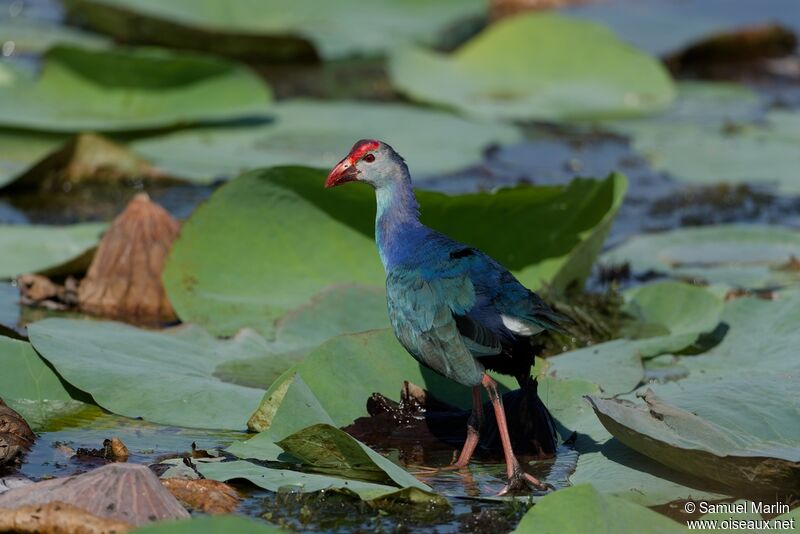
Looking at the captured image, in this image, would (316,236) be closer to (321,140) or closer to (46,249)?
(46,249)

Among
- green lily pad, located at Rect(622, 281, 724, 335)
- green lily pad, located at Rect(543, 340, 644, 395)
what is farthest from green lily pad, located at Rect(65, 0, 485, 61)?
green lily pad, located at Rect(543, 340, 644, 395)

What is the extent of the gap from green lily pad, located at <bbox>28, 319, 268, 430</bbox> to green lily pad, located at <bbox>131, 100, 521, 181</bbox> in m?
2.49

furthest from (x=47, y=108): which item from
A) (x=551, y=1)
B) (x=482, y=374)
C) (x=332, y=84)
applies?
(x=551, y=1)

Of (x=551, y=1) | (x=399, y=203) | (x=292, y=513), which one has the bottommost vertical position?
(x=292, y=513)

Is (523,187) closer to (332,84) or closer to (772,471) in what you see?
(772,471)

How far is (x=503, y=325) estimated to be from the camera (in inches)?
141

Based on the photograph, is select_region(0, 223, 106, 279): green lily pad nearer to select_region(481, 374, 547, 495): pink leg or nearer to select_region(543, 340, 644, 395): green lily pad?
select_region(543, 340, 644, 395): green lily pad

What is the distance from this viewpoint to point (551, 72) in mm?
9242

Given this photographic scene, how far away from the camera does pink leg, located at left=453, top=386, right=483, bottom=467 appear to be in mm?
3740

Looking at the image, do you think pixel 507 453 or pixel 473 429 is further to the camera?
pixel 473 429

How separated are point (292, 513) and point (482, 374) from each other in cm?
68

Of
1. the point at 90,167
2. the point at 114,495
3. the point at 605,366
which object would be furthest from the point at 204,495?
the point at 90,167

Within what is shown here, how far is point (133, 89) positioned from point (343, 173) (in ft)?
13.3

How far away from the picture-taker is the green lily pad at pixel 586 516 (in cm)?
290
